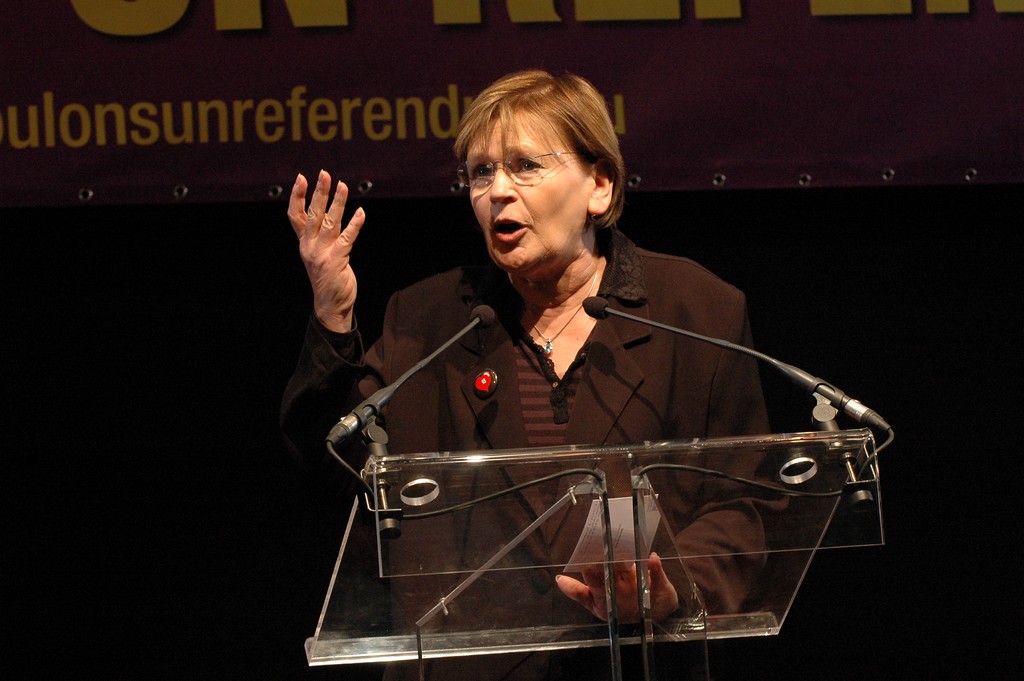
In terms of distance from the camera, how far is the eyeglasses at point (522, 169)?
2.22m

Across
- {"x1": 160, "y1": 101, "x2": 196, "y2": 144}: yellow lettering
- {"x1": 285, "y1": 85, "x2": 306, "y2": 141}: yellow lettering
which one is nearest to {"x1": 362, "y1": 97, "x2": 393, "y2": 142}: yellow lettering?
{"x1": 285, "y1": 85, "x2": 306, "y2": 141}: yellow lettering

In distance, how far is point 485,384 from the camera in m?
2.14

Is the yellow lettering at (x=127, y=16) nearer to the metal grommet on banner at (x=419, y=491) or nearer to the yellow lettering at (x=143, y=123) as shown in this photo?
the yellow lettering at (x=143, y=123)

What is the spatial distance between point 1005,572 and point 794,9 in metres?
1.56

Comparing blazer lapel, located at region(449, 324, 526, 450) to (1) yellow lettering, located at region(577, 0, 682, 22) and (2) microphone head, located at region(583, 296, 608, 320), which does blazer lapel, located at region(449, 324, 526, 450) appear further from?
(1) yellow lettering, located at region(577, 0, 682, 22)

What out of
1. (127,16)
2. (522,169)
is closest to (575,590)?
(522,169)

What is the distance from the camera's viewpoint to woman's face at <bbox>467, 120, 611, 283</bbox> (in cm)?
221

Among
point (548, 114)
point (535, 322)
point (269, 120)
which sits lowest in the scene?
point (535, 322)

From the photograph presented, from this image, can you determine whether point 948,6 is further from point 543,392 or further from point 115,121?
point 115,121

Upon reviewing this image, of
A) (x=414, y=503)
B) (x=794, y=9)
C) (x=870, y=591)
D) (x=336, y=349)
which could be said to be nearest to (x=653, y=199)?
(x=794, y=9)

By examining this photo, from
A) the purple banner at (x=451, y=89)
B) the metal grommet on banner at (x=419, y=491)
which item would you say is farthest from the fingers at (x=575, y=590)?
Answer: the purple banner at (x=451, y=89)

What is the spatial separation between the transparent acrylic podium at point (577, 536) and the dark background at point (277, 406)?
1540mm

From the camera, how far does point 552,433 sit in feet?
6.88

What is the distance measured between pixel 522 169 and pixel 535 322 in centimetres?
29
